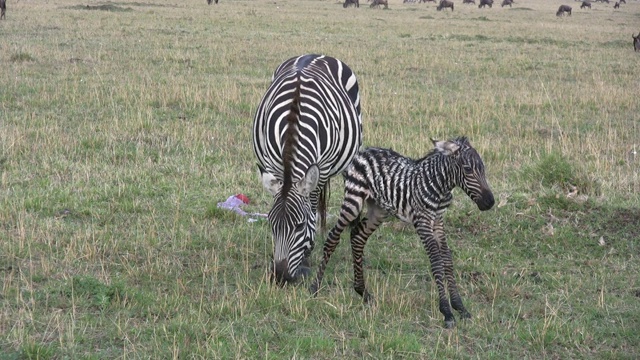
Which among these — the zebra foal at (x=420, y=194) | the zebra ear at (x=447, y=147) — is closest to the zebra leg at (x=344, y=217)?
the zebra foal at (x=420, y=194)

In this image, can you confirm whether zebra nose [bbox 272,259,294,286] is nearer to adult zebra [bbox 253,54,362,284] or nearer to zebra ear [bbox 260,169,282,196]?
adult zebra [bbox 253,54,362,284]

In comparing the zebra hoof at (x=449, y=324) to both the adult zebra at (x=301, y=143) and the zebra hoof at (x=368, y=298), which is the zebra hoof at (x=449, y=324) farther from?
the adult zebra at (x=301, y=143)

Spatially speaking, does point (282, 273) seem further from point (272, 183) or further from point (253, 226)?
point (253, 226)

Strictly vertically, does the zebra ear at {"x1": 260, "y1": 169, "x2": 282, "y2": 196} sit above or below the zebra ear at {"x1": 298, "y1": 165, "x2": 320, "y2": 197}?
below

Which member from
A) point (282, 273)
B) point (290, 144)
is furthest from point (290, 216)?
point (290, 144)

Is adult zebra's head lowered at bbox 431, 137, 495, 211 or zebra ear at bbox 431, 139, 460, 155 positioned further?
zebra ear at bbox 431, 139, 460, 155

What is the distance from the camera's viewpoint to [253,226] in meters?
7.84

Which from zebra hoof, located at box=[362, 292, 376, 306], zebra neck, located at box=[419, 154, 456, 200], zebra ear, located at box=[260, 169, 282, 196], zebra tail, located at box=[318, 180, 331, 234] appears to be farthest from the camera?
zebra tail, located at box=[318, 180, 331, 234]

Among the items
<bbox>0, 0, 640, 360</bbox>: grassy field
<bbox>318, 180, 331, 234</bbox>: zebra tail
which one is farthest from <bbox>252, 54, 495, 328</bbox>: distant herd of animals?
<bbox>318, 180, 331, 234</bbox>: zebra tail

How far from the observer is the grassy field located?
17.6 ft

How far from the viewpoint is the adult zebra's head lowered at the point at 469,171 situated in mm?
5535

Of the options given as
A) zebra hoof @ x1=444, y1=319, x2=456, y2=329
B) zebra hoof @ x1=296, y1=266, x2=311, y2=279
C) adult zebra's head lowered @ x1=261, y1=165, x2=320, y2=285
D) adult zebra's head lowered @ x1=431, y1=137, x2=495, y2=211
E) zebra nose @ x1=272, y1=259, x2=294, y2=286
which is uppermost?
adult zebra's head lowered @ x1=431, y1=137, x2=495, y2=211

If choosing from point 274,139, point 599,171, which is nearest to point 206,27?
point 599,171

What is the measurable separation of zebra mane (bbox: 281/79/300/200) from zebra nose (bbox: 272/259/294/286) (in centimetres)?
48
